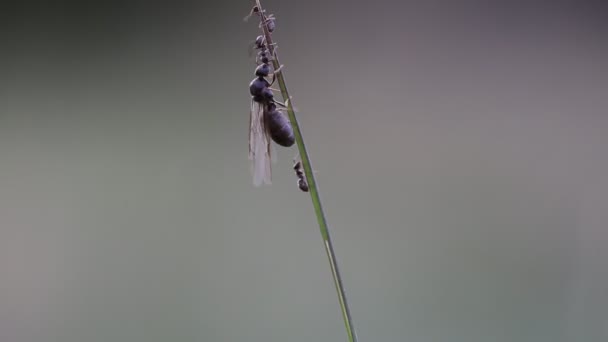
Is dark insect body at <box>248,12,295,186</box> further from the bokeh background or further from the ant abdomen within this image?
the bokeh background

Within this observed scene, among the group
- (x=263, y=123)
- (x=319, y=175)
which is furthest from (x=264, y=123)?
(x=319, y=175)

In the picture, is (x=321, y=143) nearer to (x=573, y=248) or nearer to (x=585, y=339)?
(x=573, y=248)

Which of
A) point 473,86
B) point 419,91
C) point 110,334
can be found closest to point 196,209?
point 110,334

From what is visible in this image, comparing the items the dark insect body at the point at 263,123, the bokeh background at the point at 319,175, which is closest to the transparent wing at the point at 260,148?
the dark insect body at the point at 263,123

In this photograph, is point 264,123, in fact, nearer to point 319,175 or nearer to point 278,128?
point 278,128

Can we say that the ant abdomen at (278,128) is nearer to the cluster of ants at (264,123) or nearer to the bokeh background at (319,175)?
the cluster of ants at (264,123)

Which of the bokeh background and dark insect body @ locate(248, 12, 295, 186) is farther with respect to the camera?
the bokeh background

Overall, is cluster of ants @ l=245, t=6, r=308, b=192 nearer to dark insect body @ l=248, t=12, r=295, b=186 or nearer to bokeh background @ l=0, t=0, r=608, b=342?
dark insect body @ l=248, t=12, r=295, b=186

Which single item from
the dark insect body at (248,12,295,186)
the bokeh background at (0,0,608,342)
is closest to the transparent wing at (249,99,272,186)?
the dark insect body at (248,12,295,186)

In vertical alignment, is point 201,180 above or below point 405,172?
above
